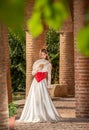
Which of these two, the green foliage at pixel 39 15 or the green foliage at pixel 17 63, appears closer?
the green foliage at pixel 39 15

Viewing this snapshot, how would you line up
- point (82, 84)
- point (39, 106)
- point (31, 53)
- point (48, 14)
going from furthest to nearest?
point (31, 53), point (39, 106), point (82, 84), point (48, 14)

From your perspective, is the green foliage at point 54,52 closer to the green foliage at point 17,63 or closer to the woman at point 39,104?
the green foliage at point 17,63

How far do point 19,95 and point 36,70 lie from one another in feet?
55.8

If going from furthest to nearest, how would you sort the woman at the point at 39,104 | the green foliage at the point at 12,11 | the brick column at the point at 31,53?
the brick column at the point at 31,53 → the woman at the point at 39,104 → the green foliage at the point at 12,11

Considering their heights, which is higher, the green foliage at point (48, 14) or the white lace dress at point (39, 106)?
the green foliage at point (48, 14)

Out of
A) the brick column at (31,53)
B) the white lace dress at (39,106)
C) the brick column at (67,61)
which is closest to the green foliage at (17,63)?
the brick column at (67,61)

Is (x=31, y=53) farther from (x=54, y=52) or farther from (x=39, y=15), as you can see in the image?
(x=39, y=15)

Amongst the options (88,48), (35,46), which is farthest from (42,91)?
(88,48)

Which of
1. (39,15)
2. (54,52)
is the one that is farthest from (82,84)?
(54,52)

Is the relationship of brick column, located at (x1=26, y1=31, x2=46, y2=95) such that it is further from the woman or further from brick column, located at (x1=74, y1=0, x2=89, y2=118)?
brick column, located at (x1=74, y1=0, x2=89, y2=118)

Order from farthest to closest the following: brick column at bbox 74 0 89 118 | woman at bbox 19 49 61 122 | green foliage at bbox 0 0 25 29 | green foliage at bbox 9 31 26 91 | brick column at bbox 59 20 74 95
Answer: green foliage at bbox 9 31 26 91 → brick column at bbox 59 20 74 95 → woman at bbox 19 49 61 122 → brick column at bbox 74 0 89 118 → green foliage at bbox 0 0 25 29

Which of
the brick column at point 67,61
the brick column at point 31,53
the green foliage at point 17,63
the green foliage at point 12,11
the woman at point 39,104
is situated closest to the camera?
the green foliage at point 12,11

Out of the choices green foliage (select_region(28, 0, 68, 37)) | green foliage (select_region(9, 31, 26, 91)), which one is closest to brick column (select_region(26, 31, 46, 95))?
green foliage (select_region(9, 31, 26, 91))

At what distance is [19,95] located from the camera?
29516 millimetres
